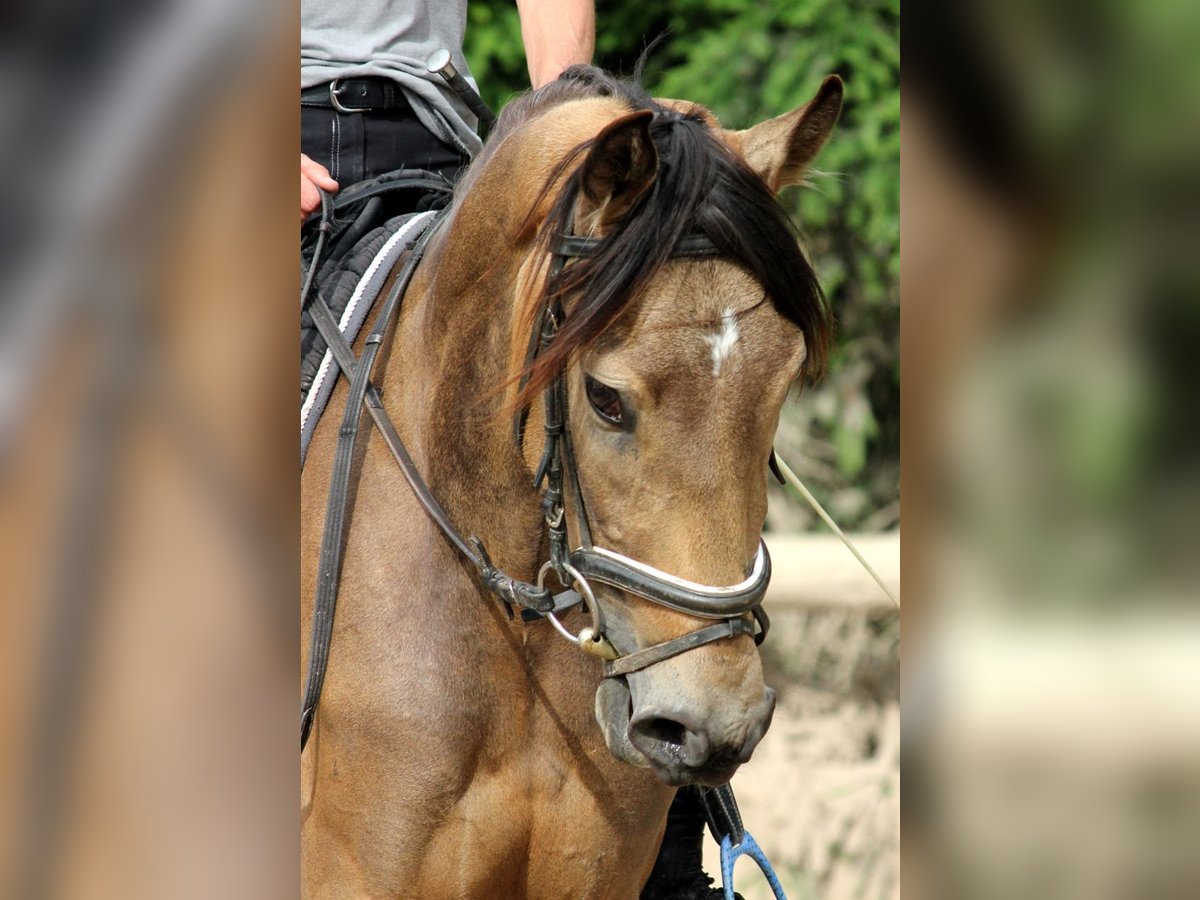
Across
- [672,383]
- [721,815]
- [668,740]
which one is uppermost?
[672,383]

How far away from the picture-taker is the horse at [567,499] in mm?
1624

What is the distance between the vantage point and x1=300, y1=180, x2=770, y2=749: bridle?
1623mm

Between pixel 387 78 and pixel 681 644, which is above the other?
pixel 387 78

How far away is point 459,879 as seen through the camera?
1939mm

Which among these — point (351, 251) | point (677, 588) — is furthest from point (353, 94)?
point (677, 588)

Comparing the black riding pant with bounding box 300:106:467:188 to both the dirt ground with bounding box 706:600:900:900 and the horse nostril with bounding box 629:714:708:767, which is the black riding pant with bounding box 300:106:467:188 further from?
the dirt ground with bounding box 706:600:900:900

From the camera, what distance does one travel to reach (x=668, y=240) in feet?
5.40

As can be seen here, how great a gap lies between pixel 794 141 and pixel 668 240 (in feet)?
1.17

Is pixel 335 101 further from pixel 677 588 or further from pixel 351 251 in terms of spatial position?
pixel 677 588

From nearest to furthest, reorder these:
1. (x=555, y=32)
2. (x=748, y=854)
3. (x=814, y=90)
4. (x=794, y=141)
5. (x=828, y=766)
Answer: (x=794, y=141), (x=748, y=854), (x=555, y=32), (x=814, y=90), (x=828, y=766)
